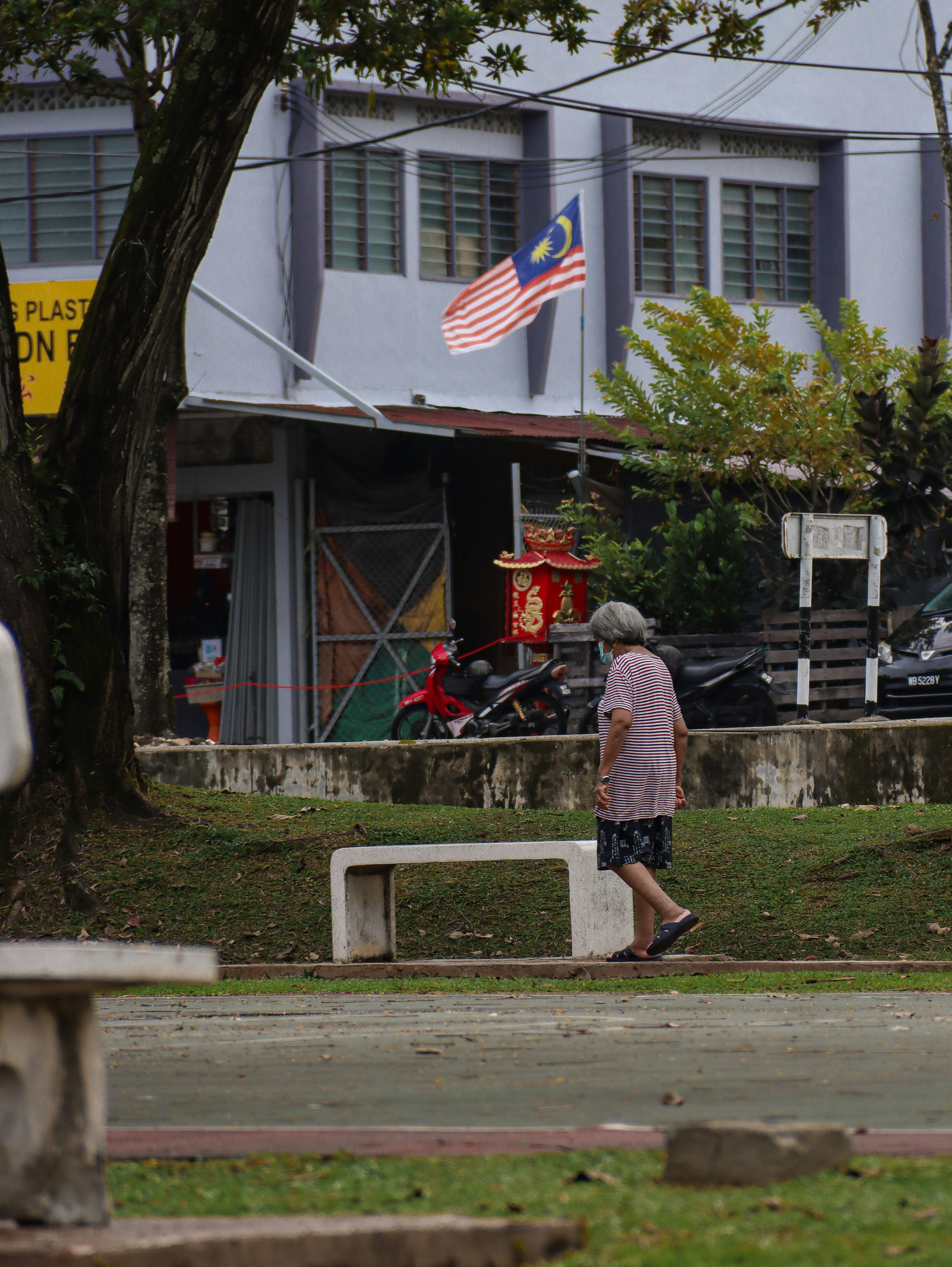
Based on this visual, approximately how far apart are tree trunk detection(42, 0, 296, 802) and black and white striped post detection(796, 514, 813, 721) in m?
6.21

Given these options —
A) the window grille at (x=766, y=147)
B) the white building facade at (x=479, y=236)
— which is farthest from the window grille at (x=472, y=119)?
the window grille at (x=766, y=147)

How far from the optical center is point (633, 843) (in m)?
8.42

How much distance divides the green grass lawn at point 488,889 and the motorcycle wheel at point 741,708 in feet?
17.6

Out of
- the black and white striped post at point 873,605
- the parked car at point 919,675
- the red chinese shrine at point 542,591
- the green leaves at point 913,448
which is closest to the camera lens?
the black and white striped post at point 873,605

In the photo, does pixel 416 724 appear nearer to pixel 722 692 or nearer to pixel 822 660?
pixel 722 692

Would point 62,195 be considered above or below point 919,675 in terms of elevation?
above

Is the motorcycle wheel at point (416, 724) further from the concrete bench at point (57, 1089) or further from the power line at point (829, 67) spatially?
the concrete bench at point (57, 1089)

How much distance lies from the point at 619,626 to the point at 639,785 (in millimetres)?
826

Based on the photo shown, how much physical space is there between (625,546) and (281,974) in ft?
34.8

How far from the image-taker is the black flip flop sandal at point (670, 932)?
832 cm

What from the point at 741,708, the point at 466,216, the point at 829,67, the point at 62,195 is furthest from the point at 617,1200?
the point at 829,67

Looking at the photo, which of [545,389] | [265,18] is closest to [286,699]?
[545,389]

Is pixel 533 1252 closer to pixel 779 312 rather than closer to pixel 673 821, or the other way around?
pixel 673 821

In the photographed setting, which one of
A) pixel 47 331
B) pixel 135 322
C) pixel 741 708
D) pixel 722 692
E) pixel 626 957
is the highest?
pixel 47 331
